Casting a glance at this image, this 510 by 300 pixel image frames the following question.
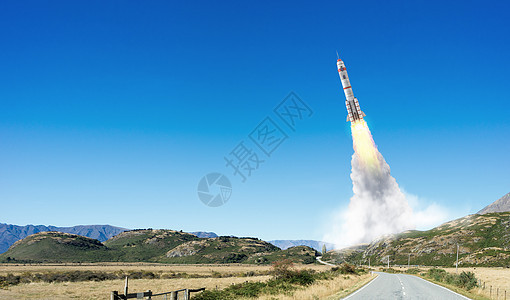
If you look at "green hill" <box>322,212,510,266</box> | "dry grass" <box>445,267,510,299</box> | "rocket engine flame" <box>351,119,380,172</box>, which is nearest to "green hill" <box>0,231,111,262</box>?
"green hill" <box>322,212,510,266</box>

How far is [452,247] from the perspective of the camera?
5561 inches

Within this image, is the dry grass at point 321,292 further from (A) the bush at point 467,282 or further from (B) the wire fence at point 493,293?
(A) the bush at point 467,282

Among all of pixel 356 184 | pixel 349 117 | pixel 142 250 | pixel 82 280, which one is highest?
pixel 349 117

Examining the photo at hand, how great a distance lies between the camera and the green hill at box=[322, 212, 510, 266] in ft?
382

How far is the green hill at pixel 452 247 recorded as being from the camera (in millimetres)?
116544

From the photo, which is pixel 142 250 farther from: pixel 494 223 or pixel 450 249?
pixel 494 223

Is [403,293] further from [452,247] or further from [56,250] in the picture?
[56,250]

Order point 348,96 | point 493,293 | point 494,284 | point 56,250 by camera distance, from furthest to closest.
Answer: point 56,250, point 348,96, point 494,284, point 493,293

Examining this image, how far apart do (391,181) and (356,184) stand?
14832 millimetres

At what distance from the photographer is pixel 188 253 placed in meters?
184

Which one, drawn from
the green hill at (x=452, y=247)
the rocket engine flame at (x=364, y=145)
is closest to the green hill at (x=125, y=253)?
the green hill at (x=452, y=247)

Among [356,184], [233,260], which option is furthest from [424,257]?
[233,260]

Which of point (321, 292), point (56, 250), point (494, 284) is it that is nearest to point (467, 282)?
point (494, 284)

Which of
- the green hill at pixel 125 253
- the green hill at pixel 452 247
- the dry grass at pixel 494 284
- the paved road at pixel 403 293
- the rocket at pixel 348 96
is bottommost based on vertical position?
the green hill at pixel 125 253
